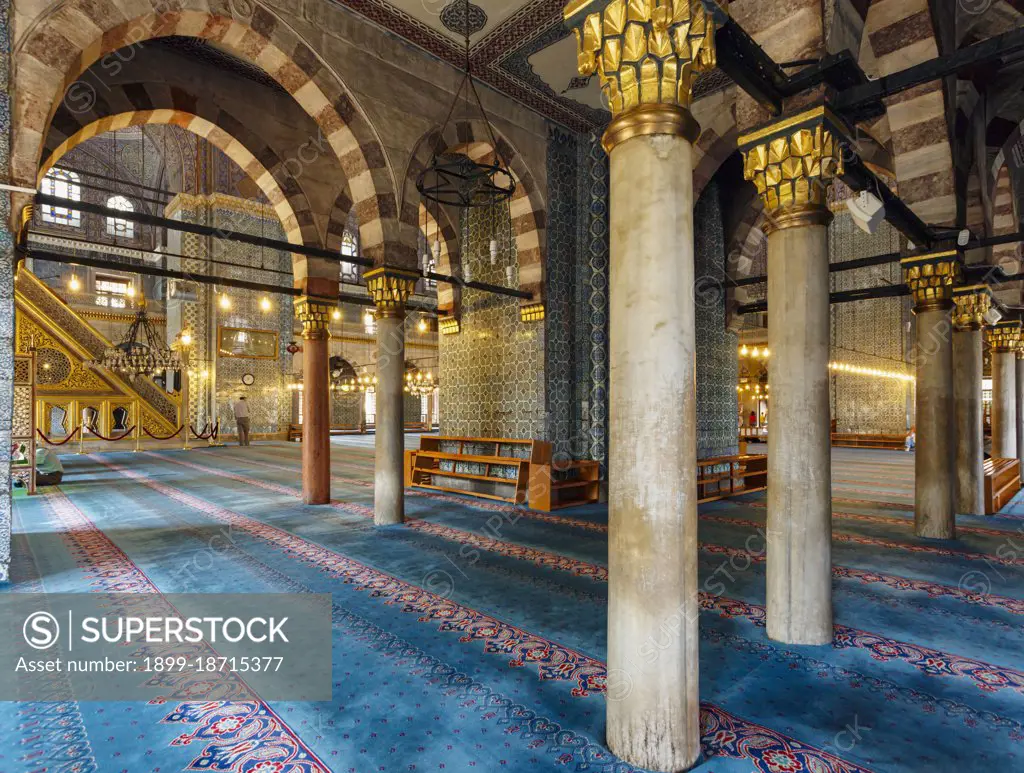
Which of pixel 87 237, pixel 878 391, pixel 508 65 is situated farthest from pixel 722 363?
pixel 87 237

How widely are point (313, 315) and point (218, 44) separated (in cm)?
327

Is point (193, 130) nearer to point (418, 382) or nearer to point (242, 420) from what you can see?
point (242, 420)

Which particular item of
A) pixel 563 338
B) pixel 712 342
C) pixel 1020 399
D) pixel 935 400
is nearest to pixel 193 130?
pixel 563 338

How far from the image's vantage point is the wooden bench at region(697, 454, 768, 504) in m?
7.99

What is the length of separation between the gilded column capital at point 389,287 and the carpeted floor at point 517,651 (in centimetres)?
242

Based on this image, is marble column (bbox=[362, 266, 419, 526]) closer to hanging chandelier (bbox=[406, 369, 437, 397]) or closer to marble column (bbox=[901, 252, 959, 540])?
marble column (bbox=[901, 252, 959, 540])

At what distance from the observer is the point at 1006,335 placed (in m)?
9.44

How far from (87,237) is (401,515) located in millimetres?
21776

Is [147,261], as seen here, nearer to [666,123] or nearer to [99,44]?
[99,44]

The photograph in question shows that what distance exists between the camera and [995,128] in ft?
25.5

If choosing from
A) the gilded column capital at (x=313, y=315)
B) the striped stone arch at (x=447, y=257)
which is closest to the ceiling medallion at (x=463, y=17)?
the striped stone arch at (x=447, y=257)

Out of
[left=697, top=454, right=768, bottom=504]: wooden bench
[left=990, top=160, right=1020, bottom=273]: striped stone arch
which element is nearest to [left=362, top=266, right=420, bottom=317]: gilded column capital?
[left=697, top=454, right=768, bottom=504]: wooden bench

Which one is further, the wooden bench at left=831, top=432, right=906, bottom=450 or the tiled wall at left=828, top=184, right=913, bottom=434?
the tiled wall at left=828, top=184, right=913, bottom=434

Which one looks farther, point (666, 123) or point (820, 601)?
point (820, 601)
